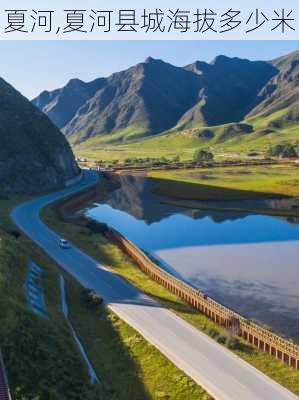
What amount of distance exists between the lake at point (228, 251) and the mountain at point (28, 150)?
24.8 m

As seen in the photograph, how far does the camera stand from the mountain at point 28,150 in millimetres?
143875

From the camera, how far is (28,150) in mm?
156625

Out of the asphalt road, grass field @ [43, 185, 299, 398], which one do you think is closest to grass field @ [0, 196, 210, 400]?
the asphalt road

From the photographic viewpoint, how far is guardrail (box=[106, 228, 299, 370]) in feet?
140

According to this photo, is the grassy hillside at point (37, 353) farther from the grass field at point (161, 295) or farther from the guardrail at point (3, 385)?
the grass field at point (161, 295)

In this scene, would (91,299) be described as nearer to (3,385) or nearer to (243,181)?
(3,385)

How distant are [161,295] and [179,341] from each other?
1309cm

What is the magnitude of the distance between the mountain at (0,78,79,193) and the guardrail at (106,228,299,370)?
83.1m

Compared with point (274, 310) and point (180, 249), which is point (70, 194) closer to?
point (180, 249)

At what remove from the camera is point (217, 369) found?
39.4 metres

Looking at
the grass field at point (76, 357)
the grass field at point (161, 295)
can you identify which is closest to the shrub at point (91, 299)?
the grass field at point (76, 357)

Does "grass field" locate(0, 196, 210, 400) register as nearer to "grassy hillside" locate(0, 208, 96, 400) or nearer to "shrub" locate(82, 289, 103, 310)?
"grassy hillside" locate(0, 208, 96, 400)

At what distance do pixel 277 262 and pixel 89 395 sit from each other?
47.4m

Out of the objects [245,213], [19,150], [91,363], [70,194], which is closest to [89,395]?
[91,363]
